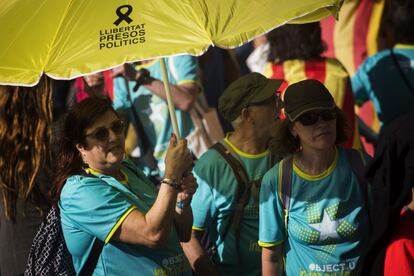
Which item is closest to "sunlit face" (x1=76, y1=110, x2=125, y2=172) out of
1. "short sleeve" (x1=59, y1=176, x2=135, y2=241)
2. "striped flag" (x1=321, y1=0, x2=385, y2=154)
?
"short sleeve" (x1=59, y1=176, x2=135, y2=241)

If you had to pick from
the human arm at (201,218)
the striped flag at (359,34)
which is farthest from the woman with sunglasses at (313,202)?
the striped flag at (359,34)

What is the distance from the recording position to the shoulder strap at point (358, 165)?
15.2 ft

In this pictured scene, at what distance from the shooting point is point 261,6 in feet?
13.1

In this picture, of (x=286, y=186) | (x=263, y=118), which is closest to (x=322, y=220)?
(x=286, y=186)

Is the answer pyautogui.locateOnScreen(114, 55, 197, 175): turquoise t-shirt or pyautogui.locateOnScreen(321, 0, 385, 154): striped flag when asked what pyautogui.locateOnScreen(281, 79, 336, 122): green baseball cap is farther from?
pyautogui.locateOnScreen(321, 0, 385, 154): striped flag

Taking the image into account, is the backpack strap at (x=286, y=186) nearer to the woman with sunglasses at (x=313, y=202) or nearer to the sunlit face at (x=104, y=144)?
the woman with sunglasses at (x=313, y=202)

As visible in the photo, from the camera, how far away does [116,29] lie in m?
3.96

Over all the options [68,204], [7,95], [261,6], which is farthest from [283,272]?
[7,95]

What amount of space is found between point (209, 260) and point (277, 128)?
0.88 meters

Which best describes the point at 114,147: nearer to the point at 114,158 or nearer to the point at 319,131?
the point at 114,158

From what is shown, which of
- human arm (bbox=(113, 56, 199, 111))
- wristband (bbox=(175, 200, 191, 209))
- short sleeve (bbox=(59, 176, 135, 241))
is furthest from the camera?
human arm (bbox=(113, 56, 199, 111))

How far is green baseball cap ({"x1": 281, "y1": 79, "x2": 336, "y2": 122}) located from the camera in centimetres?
468

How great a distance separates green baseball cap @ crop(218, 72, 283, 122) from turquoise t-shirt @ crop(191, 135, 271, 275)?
0.33 m

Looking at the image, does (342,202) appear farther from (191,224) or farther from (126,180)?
(126,180)
